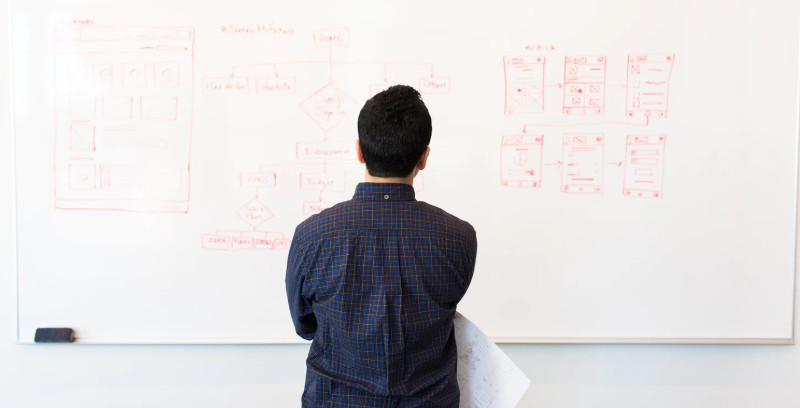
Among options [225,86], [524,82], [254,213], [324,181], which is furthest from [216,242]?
[524,82]

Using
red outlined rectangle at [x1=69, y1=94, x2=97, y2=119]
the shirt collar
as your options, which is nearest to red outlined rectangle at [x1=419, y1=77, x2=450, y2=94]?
the shirt collar

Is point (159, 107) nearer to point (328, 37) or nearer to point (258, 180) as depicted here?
point (258, 180)

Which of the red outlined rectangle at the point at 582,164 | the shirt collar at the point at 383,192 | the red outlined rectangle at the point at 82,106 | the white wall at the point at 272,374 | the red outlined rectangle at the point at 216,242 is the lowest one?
the white wall at the point at 272,374

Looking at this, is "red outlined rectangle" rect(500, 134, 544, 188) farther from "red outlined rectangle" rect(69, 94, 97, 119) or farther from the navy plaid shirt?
"red outlined rectangle" rect(69, 94, 97, 119)

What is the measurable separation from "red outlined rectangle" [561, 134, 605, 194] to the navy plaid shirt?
3.03ft

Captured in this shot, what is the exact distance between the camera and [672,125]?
1982 millimetres

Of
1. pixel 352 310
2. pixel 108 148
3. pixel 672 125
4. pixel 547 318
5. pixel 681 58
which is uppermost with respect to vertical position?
pixel 681 58

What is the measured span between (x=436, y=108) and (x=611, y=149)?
63 centimetres

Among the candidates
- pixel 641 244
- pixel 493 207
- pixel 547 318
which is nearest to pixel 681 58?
pixel 641 244

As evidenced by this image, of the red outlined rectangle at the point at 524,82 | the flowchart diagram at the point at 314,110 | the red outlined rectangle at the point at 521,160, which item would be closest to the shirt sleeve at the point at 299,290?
the flowchart diagram at the point at 314,110

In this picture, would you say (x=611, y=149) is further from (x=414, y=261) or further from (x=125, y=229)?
(x=125, y=229)

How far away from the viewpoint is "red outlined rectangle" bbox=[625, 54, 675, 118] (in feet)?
6.47

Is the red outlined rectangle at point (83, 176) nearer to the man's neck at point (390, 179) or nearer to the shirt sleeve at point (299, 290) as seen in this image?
the shirt sleeve at point (299, 290)

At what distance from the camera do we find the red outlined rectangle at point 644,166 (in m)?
1.98
